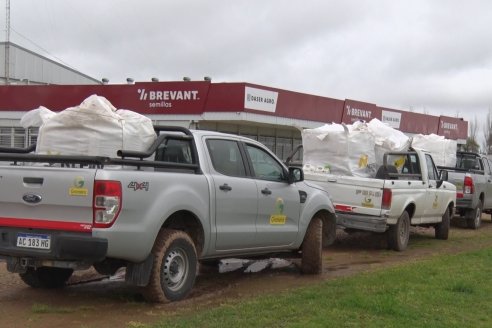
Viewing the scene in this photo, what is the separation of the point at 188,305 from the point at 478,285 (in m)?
3.52

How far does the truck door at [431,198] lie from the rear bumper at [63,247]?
8.40 metres

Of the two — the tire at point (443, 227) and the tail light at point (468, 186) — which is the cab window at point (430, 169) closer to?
the tire at point (443, 227)

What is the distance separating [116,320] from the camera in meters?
5.79

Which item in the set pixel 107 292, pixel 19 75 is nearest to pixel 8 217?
pixel 107 292

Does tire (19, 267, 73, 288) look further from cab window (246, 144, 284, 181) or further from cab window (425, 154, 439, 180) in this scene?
cab window (425, 154, 439, 180)

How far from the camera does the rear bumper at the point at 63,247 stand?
554cm

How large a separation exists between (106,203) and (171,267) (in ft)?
4.03

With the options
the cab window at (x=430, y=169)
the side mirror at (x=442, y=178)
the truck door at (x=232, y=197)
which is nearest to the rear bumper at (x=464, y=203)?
the side mirror at (x=442, y=178)

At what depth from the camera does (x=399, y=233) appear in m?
11.3

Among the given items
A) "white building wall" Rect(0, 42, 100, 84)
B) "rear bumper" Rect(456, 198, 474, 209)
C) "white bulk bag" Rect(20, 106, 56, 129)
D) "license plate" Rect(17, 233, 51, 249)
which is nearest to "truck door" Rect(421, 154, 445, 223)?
"rear bumper" Rect(456, 198, 474, 209)

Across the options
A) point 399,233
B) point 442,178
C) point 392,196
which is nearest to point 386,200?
point 392,196

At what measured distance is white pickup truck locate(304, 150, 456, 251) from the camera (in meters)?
10.8

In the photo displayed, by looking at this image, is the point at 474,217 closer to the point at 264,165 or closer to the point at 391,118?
the point at 264,165

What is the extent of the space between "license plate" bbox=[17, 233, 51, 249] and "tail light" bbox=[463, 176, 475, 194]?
12637mm
